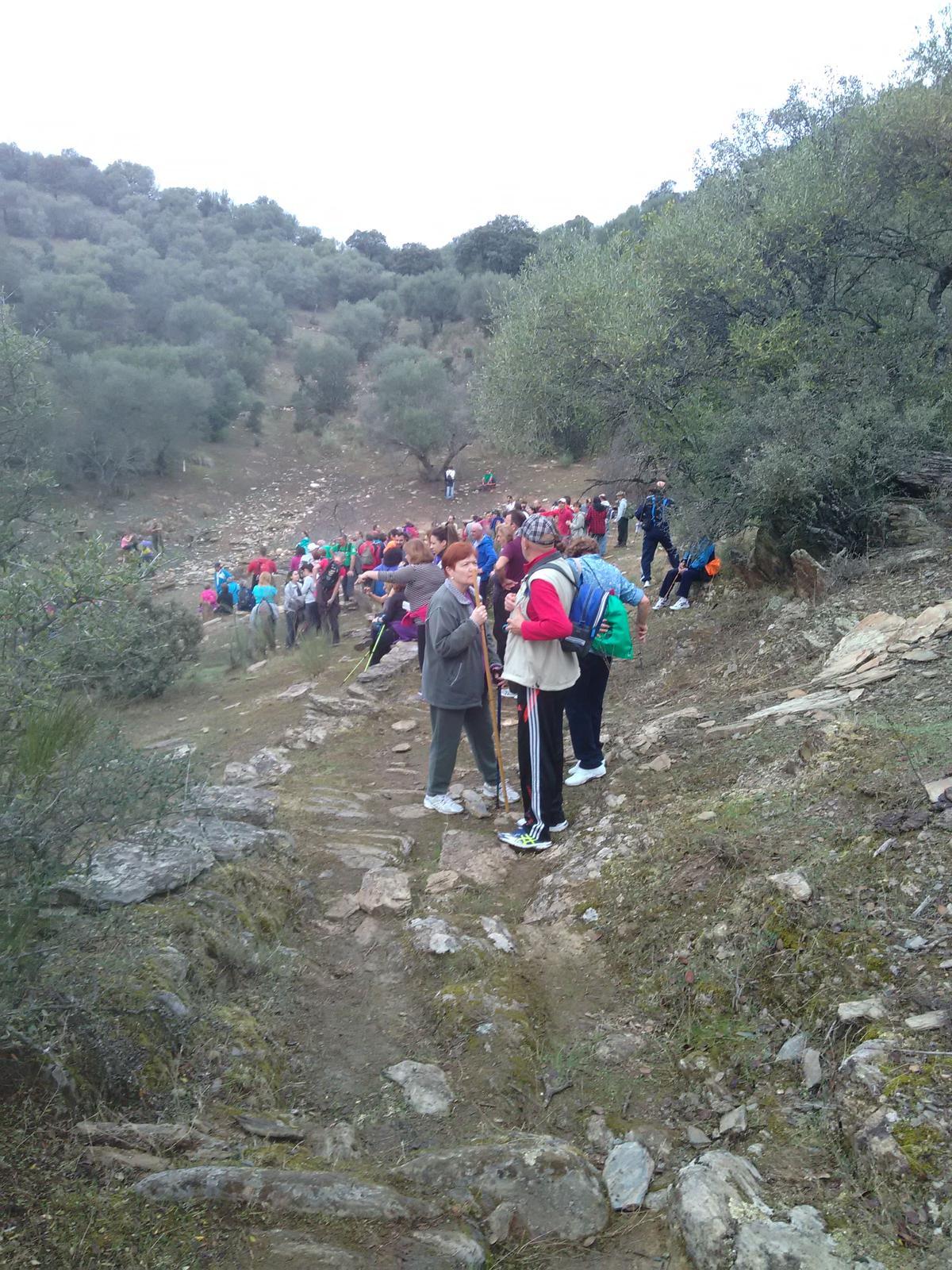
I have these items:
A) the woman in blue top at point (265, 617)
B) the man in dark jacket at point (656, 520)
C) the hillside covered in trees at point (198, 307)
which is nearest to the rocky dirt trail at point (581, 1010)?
the man in dark jacket at point (656, 520)

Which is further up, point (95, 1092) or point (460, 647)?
point (460, 647)

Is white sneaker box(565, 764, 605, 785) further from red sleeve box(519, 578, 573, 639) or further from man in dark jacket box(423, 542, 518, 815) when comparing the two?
red sleeve box(519, 578, 573, 639)

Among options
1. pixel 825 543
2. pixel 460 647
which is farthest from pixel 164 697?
pixel 825 543

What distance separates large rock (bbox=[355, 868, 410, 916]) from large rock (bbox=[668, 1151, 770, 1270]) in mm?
2173

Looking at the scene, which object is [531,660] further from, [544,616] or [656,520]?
[656,520]

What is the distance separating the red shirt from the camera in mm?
4504

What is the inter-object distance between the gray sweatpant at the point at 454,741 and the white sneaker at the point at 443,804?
0.03m

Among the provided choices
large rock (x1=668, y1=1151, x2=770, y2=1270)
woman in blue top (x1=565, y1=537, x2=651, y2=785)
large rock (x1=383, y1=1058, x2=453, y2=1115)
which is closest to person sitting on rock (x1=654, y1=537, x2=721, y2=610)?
woman in blue top (x1=565, y1=537, x2=651, y2=785)

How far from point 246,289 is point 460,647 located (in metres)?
45.0

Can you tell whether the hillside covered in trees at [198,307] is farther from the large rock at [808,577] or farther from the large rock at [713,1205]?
the large rock at [713,1205]

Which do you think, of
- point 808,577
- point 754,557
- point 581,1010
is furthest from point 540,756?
point 754,557

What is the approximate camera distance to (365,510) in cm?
2981

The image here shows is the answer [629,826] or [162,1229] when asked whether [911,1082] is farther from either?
[629,826]

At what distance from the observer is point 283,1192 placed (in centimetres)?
210
